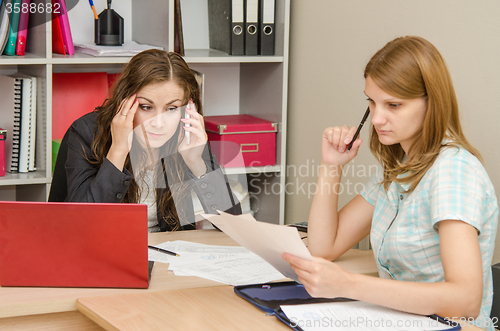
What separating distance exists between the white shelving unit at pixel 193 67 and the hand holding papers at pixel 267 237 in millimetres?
1249

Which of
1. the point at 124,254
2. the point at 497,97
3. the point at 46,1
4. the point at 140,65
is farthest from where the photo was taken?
the point at 46,1

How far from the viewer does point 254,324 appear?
954 millimetres

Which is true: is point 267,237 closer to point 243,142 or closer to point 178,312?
point 178,312

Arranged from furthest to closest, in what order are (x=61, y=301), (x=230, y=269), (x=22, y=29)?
(x=22, y=29)
(x=230, y=269)
(x=61, y=301)

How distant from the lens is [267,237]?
0.95 meters

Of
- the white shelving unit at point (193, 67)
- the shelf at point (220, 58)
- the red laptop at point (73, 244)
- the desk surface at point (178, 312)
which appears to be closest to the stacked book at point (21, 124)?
the white shelving unit at point (193, 67)

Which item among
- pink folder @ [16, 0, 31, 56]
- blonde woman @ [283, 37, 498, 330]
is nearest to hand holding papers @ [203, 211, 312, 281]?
blonde woman @ [283, 37, 498, 330]

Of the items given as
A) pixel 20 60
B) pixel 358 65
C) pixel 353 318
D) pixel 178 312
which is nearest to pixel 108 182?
pixel 178 312

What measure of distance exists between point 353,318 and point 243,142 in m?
1.45

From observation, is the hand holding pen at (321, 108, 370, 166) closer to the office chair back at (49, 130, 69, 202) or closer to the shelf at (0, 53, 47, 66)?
the office chair back at (49, 130, 69, 202)

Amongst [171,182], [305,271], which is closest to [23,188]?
[171,182]

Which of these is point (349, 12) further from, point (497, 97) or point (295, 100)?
point (497, 97)

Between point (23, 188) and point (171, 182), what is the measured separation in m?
0.92

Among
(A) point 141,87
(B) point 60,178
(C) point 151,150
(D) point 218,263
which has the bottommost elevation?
(D) point 218,263
